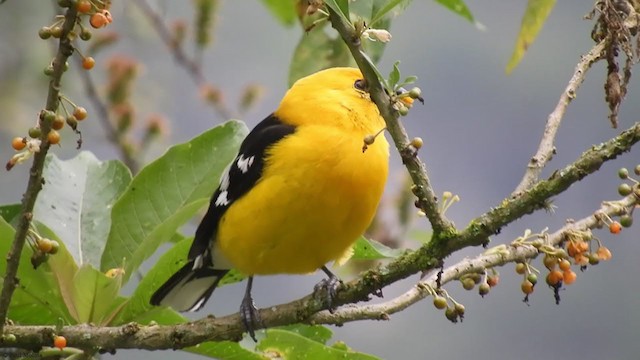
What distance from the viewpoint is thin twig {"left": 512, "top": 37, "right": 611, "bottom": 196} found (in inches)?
99.3

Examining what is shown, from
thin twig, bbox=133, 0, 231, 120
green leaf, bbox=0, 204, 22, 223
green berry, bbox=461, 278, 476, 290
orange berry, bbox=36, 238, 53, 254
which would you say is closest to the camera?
orange berry, bbox=36, 238, 53, 254

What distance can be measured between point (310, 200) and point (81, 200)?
86 centimetres

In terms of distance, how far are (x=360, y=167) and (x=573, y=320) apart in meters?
11.0

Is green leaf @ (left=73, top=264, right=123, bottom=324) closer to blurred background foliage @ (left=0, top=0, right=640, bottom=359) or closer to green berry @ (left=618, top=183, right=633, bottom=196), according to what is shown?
green berry @ (left=618, top=183, right=633, bottom=196)

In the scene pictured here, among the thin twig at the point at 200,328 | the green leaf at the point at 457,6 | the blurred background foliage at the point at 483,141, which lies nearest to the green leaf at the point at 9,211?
the thin twig at the point at 200,328

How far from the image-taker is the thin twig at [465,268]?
2467mm

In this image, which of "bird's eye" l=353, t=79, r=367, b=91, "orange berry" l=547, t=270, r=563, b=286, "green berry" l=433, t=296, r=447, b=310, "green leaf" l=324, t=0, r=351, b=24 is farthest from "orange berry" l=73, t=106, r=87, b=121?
"bird's eye" l=353, t=79, r=367, b=91

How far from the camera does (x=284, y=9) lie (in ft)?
12.5

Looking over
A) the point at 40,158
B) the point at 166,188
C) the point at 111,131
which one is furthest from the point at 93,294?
the point at 111,131

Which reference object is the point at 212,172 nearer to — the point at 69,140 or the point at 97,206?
the point at 97,206

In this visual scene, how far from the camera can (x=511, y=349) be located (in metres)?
13.3

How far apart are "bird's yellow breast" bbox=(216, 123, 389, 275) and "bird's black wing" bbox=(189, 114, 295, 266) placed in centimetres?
6

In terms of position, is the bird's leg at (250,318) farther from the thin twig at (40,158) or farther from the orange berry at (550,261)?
the orange berry at (550,261)

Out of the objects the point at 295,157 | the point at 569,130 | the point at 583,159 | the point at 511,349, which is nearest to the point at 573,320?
the point at 511,349
